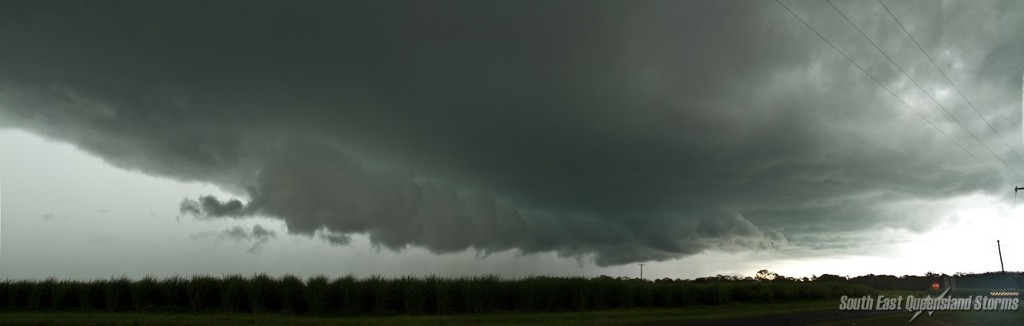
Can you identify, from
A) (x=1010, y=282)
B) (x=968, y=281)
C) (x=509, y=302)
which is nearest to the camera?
(x=509, y=302)

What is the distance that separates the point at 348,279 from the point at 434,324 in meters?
14.1

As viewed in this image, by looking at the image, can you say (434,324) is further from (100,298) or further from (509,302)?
(100,298)

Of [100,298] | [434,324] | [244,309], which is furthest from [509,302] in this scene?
[100,298]

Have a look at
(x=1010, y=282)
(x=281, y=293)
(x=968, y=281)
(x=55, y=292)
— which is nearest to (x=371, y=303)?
(x=281, y=293)

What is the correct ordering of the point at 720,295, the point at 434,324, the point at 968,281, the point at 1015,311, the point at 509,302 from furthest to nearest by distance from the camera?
the point at 968,281 < the point at 720,295 < the point at 509,302 < the point at 1015,311 < the point at 434,324

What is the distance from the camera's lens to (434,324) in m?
31.4

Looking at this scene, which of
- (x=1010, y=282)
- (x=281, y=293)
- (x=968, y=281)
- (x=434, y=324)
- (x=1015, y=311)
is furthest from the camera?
(x=968, y=281)

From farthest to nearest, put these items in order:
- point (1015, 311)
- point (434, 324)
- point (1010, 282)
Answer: point (1010, 282) → point (1015, 311) → point (434, 324)

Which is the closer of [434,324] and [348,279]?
[434,324]

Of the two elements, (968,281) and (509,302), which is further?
(968,281)

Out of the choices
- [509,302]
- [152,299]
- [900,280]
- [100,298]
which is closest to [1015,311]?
[509,302]

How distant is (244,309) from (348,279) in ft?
24.4

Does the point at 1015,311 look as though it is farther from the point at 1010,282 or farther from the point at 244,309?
the point at 1010,282

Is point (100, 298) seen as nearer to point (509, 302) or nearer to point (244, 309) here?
point (244, 309)
